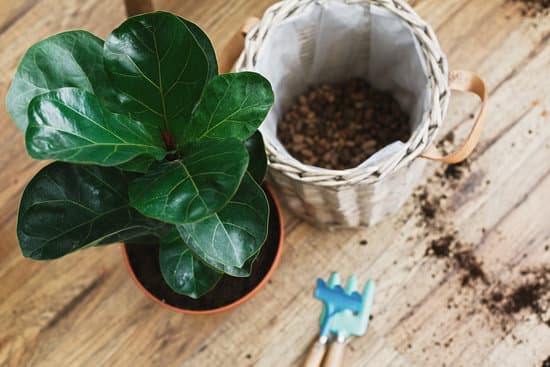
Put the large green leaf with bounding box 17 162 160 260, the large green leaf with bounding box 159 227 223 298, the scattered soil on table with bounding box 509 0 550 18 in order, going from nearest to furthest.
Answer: the large green leaf with bounding box 17 162 160 260 → the large green leaf with bounding box 159 227 223 298 → the scattered soil on table with bounding box 509 0 550 18

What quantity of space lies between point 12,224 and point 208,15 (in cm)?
50

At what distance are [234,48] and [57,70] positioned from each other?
370 millimetres

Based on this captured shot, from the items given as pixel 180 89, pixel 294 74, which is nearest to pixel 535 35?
pixel 294 74

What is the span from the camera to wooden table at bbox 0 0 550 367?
1.14 meters

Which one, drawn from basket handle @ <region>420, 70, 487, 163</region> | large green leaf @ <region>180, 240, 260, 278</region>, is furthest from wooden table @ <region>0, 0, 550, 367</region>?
large green leaf @ <region>180, 240, 260, 278</region>

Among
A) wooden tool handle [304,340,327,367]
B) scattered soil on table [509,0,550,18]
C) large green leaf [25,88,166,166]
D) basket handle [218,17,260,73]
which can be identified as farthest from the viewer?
scattered soil on table [509,0,550,18]

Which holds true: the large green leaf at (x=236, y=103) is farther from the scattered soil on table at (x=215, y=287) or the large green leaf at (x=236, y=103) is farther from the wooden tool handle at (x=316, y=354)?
the wooden tool handle at (x=316, y=354)

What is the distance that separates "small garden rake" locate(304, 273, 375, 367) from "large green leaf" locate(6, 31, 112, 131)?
57cm

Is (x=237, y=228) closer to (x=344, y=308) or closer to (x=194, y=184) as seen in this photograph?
(x=194, y=184)

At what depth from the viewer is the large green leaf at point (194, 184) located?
1.96ft

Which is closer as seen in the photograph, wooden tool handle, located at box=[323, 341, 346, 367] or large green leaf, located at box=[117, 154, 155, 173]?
large green leaf, located at box=[117, 154, 155, 173]

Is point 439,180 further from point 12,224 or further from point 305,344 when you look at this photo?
point 12,224

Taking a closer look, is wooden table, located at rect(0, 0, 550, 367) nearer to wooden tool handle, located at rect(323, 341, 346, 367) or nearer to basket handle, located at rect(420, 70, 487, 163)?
wooden tool handle, located at rect(323, 341, 346, 367)

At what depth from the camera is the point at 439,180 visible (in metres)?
1.19
